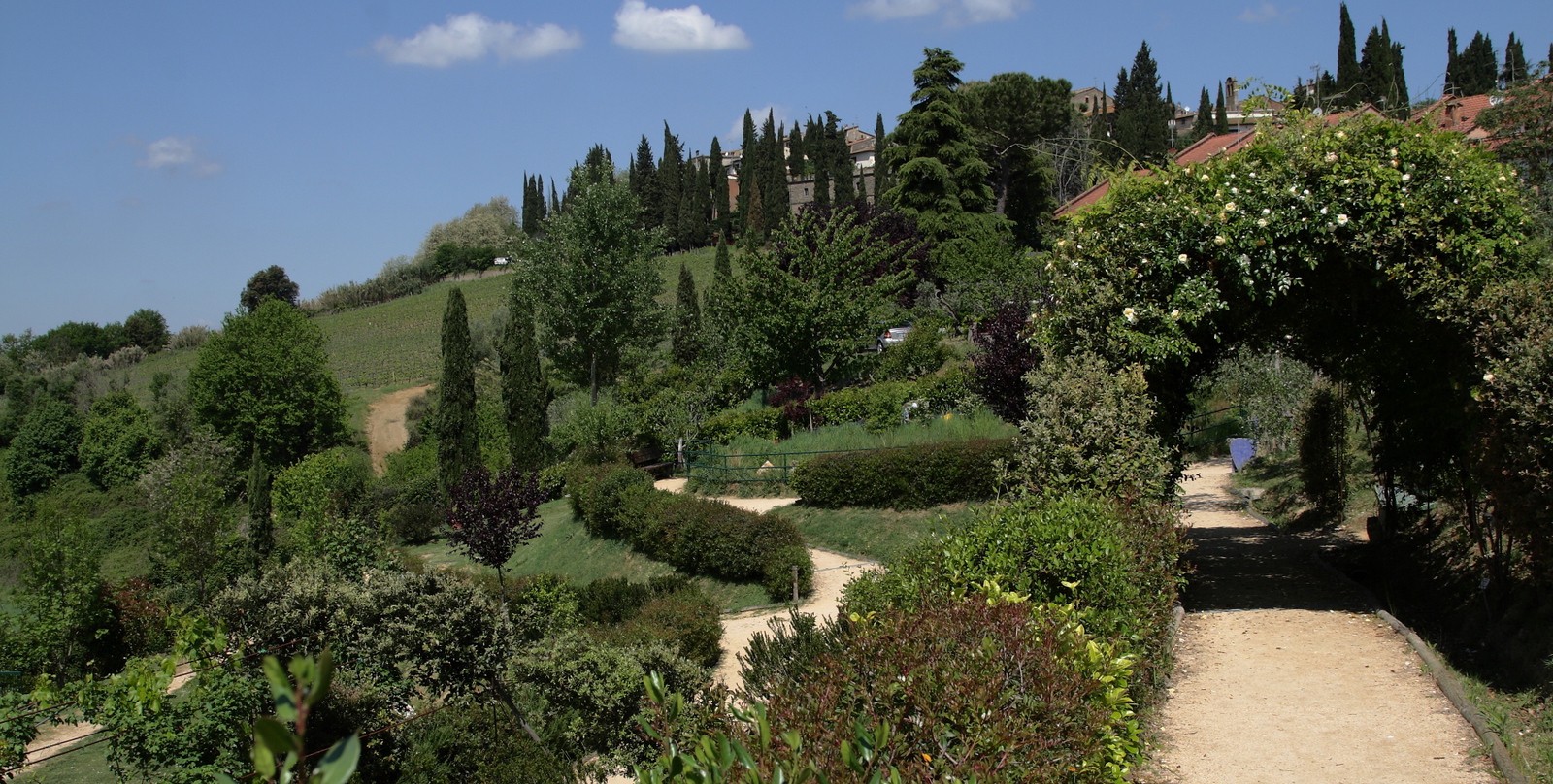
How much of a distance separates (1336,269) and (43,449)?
54.8 meters

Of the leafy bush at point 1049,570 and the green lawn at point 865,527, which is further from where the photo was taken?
the green lawn at point 865,527

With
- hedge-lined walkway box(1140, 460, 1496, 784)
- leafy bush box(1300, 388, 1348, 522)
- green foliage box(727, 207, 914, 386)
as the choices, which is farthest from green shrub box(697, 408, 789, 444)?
hedge-lined walkway box(1140, 460, 1496, 784)

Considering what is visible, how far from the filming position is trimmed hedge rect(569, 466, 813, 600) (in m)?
13.8

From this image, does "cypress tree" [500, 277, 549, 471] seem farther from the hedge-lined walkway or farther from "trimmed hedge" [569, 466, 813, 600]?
the hedge-lined walkway

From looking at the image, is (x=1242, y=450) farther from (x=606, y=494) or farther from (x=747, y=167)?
(x=747, y=167)

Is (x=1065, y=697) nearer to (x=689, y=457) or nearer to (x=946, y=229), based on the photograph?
(x=689, y=457)

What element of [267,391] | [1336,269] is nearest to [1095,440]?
[1336,269]

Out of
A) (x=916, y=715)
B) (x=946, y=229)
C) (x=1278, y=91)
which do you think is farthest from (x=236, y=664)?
(x=946, y=229)

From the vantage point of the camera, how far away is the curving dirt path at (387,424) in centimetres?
4528

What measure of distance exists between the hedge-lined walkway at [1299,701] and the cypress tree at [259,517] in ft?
82.5

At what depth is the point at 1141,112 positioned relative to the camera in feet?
223

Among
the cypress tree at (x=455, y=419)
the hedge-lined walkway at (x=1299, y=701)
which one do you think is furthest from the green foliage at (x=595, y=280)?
the hedge-lined walkway at (x=1299, y=701)

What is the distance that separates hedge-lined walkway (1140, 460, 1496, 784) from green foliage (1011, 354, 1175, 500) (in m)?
1.43

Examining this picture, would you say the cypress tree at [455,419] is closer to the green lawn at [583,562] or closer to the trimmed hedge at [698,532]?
the green lawn at [583,562]
